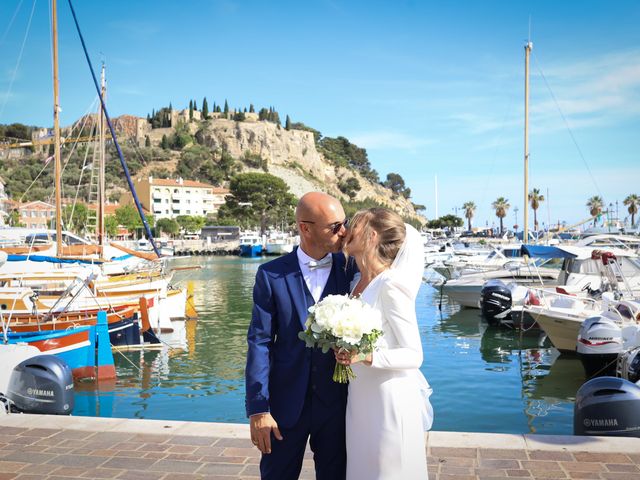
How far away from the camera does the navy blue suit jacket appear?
A: 10.9 ft

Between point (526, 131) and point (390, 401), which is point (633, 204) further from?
point (390, 401)

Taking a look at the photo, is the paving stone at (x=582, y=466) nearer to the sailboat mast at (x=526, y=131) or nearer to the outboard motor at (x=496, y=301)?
the outboard motor at (x=496, y=301)

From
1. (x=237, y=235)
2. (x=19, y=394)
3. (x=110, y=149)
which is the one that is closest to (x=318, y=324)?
(x=19, y=394)

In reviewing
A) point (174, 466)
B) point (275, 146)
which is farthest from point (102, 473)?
point (275, 146)

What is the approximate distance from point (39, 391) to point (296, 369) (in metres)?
5.43

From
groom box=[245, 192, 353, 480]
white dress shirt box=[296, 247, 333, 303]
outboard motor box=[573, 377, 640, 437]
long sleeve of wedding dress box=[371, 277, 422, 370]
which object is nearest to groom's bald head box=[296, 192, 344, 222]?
groom box=[245, 192, 353, 480]

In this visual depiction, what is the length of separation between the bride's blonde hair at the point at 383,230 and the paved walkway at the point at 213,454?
236 centimetres

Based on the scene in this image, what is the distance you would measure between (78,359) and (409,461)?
460 inches

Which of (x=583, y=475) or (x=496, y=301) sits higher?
(x=583, y=475)

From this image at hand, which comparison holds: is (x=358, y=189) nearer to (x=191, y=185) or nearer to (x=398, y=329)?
(x=191, y=185)

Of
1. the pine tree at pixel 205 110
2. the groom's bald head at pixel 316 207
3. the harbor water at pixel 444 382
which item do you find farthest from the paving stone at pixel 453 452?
the pine tree at pixel 205 110

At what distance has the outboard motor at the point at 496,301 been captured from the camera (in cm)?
1992

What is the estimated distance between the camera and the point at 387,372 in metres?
3.21

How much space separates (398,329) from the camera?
317 cm
